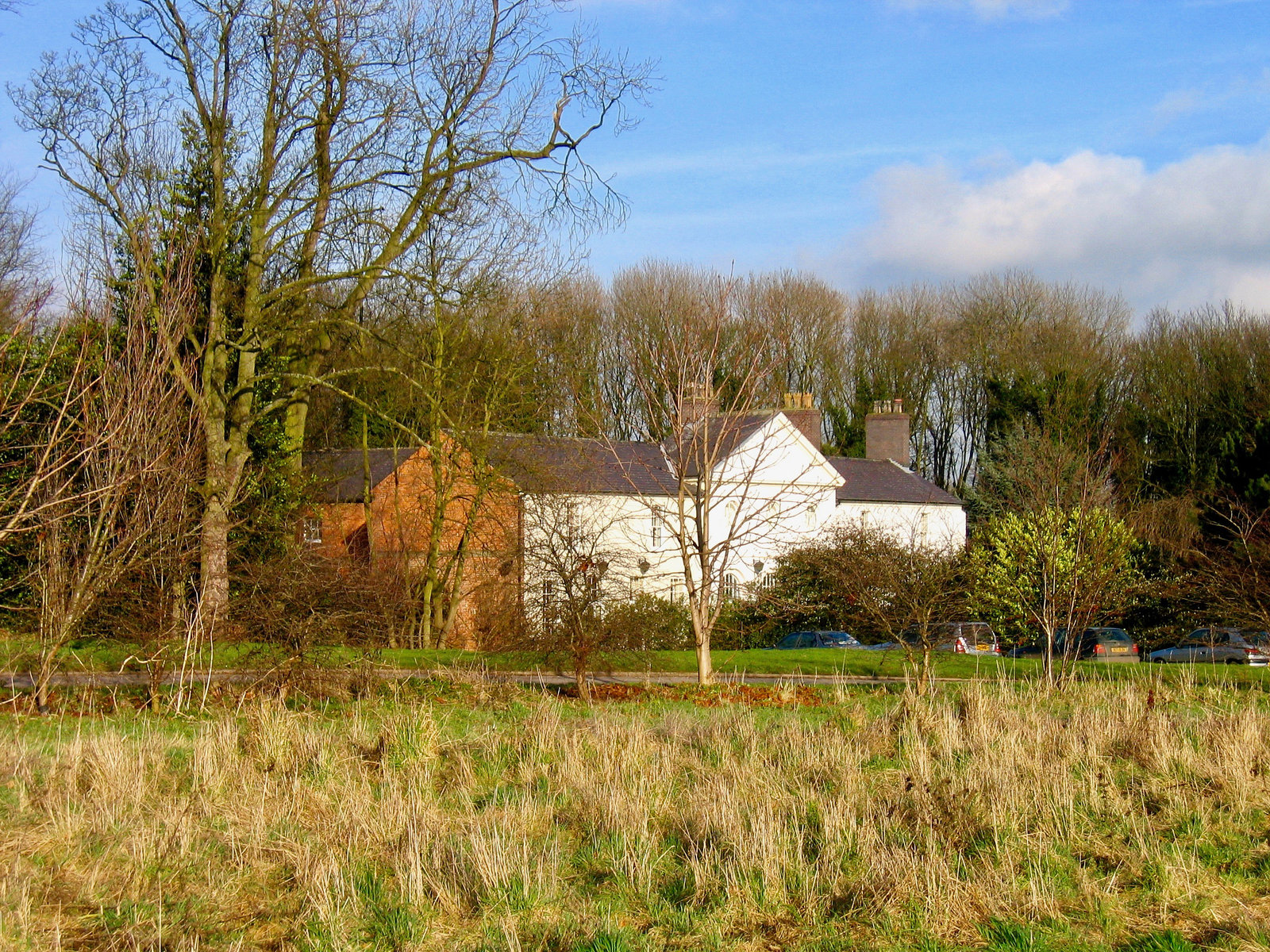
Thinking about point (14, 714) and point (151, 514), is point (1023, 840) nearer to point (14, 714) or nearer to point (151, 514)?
point (151, 514)

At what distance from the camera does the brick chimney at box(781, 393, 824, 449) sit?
131 ft

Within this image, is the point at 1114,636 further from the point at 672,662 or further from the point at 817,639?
the point at 672,662

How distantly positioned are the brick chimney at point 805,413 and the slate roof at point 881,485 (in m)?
1.26

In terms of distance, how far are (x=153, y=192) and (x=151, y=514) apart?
1011cm

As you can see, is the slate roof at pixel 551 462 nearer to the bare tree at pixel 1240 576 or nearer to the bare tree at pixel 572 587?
the bare tree at pixel 572 587

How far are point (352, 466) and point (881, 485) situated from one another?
759 inches

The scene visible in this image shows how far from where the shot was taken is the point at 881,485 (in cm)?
4266

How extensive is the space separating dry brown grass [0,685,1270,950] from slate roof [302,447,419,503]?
71.0 ft

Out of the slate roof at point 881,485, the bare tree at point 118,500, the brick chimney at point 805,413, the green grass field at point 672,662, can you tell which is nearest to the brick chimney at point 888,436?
the slate roof at point 881,485

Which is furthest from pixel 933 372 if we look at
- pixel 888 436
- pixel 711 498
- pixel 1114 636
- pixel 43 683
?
pixel 43 683

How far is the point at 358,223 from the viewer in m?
19.5

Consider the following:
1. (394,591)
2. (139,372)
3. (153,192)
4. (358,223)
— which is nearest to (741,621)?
(394,591)

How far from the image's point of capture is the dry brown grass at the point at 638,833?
5.40 metres

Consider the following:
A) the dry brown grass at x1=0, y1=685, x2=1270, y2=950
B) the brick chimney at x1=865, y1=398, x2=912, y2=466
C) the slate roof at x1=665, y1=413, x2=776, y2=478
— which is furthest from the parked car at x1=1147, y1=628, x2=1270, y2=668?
the brick chimney at x1=865, y1=398, x2=912, y2=466
